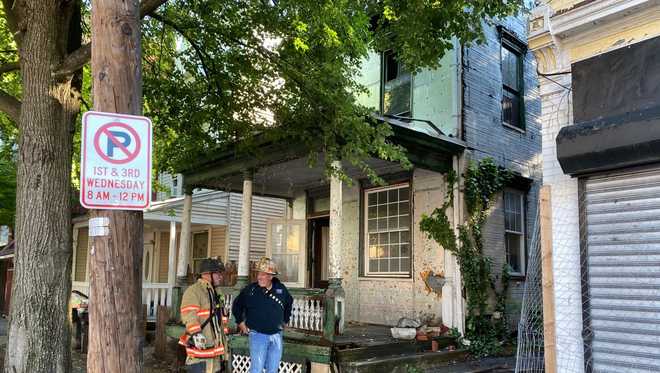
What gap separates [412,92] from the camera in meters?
11.7

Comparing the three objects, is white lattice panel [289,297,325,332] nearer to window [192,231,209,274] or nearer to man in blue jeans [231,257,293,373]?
man in blue jeans [231,257,293,373]

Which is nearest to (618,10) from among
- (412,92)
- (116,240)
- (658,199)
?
(658,199)

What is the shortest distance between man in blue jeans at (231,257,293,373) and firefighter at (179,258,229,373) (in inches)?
24.8

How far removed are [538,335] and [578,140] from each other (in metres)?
4.01

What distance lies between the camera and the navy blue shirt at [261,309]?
688 centimetres

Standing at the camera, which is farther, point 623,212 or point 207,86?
point 207,86

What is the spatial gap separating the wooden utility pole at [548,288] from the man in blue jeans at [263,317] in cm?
315

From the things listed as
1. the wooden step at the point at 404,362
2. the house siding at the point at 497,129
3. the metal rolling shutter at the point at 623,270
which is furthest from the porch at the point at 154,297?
the metal rolling shutter at the point at 623,270

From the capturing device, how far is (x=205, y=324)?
6062 millimetres

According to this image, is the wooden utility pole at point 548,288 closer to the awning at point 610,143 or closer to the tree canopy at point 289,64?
the awning at point 610,143

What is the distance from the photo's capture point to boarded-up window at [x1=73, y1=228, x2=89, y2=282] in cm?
2091

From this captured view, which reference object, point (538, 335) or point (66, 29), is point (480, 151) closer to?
point (538, 335)

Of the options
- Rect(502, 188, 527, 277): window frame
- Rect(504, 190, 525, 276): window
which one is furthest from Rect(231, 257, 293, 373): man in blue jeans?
Rect(504, 190, 525, 276): window

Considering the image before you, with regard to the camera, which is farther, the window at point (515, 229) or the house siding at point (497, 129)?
the window at point (515, 229)
